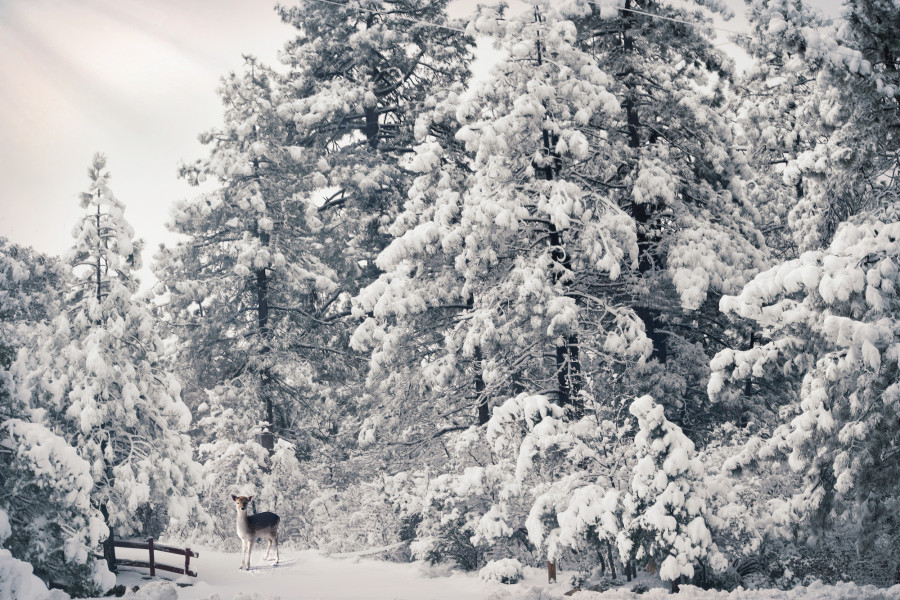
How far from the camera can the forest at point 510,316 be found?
10992mm

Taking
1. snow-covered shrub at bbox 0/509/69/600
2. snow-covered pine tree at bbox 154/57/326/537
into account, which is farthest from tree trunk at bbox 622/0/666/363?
snow-covered shrub at bbox 0/509/69/600

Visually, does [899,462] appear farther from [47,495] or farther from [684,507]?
[47,495]

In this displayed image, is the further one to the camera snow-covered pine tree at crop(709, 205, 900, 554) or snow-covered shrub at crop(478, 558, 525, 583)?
snow-covered shrub at crop(478, 558, 525, 583)

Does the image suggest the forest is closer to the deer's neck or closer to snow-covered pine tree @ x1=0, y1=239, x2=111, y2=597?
snow-covered pine tree @ x1=0, y1=239, x2=111, y2=597

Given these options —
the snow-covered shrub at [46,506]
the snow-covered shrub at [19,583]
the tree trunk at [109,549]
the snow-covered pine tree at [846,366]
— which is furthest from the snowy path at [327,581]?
the snow-covered pine tree at [846,366]

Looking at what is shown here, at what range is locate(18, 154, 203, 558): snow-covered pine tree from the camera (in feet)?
48.4

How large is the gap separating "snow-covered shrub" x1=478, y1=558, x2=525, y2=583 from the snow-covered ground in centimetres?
16

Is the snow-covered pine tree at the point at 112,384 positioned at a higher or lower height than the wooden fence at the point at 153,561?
higher

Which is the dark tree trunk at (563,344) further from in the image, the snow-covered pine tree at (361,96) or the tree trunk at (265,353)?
the tree trunk at (265,353)

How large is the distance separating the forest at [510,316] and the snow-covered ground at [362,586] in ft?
2.27

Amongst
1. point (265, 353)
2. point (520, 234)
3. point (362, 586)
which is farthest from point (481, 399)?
point (265, 353)

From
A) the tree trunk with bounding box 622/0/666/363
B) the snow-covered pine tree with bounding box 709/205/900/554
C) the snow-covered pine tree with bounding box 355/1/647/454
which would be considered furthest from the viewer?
the tree trunk with bounding box 622/0/666/363

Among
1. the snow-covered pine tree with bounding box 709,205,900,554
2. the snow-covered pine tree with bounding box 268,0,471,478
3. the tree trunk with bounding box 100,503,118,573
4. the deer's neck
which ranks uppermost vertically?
the snow-covered pine tree with bounding box 268,0,471,478

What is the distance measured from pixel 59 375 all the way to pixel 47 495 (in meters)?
4.04
